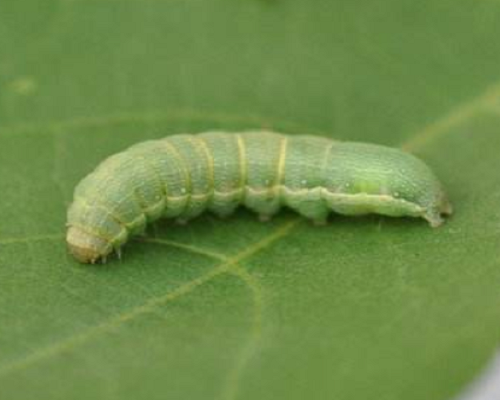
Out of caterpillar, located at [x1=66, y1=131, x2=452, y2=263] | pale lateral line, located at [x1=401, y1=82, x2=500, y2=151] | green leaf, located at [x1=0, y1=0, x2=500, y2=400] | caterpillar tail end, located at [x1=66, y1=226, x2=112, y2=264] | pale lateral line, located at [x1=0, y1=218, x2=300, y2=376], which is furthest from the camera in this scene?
pale lateral line, located at [x1=401, y1=82, x2=500, y2=151]

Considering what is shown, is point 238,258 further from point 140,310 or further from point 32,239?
point 32,239

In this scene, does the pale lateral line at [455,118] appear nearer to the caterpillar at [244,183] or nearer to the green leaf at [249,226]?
the green leaf at [249,226]

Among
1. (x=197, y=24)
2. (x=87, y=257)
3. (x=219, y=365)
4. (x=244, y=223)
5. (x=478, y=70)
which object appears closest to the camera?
(x=219, y=365)

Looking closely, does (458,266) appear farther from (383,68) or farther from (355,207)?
(383,68)

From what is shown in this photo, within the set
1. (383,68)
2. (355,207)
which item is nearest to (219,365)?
(355,207)

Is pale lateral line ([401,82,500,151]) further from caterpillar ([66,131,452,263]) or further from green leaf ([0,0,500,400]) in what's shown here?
caterpillar ([66,131,452,263])

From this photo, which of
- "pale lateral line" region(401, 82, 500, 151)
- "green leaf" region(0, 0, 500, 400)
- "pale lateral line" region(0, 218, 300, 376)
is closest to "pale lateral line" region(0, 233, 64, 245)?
"green leaf" region(0, 0, 500, 400)
